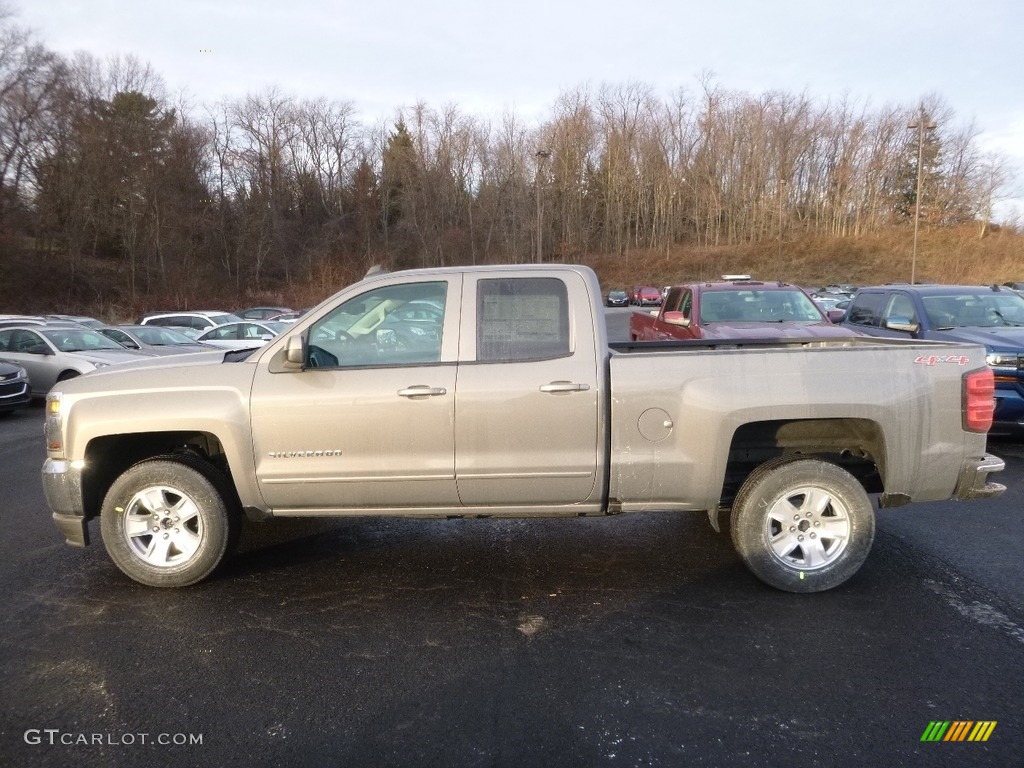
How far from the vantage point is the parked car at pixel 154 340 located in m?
15.3

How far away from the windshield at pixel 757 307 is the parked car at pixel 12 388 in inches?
446

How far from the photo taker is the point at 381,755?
2863 mm

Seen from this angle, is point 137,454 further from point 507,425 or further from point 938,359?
point 938,359

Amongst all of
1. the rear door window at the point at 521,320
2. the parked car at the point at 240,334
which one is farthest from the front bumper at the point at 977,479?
the parked car at the point at 240,334

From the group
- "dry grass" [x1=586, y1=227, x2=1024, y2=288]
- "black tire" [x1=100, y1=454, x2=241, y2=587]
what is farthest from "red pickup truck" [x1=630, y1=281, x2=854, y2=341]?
"dry grass" [x1=586, y1=227, x2=1024, y2=288]

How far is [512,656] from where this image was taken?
3604 millimetres

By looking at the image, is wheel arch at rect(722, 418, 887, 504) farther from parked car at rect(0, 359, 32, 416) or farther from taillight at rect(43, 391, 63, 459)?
parked car at rect(0, 359, 32, 416)

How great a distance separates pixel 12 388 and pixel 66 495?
31.2ft

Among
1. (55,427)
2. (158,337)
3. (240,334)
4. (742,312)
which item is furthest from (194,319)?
(55,427)

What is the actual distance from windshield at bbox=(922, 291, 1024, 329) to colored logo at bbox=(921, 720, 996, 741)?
725 centimetres

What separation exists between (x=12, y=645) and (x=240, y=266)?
196 feet

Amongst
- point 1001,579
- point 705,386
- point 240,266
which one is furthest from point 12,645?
point 240,266

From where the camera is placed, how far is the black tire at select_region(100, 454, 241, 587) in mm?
4430

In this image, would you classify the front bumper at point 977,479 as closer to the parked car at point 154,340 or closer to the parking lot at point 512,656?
the parking lot at point 512,656
